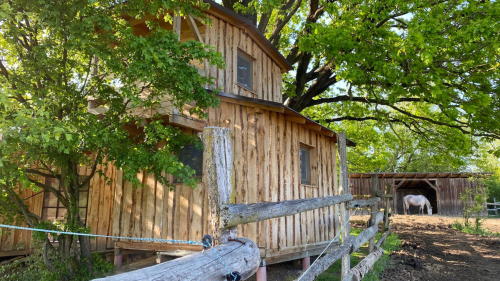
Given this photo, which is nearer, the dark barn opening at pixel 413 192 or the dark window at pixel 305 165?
the dark window at pixel 305 165

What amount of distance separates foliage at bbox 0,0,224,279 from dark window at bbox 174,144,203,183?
0.79m

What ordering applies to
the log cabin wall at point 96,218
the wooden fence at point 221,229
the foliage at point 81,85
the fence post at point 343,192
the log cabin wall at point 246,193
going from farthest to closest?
the log cabin wall at point 96,218, the log cabin wall at point 246,193, the fence post at point 343,192, the foliage at point 81,85, the wooden fence at point 221,229

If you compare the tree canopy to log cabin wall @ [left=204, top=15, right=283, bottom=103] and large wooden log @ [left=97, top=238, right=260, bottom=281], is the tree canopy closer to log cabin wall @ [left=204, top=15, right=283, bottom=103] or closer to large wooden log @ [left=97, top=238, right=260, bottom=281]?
log cabin wall @ [left=204, top=15, right=283, bottom=103]

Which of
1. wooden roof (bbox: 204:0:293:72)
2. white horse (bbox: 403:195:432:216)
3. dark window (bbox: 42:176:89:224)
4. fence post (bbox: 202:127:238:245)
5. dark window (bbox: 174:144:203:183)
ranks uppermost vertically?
wooden roof (bbox: 204:0:293:72)

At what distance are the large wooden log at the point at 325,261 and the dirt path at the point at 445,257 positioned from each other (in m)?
2.33

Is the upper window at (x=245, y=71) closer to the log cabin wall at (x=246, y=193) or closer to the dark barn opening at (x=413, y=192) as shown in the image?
the log cabin wall at (x=246, y=193)

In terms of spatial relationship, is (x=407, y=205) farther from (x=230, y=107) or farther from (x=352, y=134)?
(x=230, y=107)

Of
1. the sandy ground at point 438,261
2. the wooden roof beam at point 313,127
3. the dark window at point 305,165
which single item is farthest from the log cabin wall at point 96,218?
the wooden roof beam at point 313,127

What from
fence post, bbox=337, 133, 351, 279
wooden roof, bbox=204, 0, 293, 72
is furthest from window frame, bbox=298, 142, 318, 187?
wooden roof, bbox=204, 0, 293, 72

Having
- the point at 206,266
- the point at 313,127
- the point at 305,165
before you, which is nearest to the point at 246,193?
the point at 305,165

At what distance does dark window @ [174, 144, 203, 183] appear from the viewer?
811 cm

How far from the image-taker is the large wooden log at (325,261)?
479cm

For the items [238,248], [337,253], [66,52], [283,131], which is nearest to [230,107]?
[283,131]

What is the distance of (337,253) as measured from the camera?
19.6 feet
